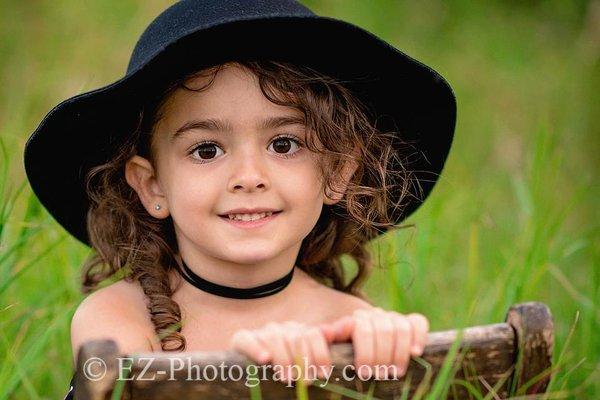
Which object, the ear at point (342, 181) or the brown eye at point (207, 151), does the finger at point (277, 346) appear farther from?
the ear at point (342, 181)

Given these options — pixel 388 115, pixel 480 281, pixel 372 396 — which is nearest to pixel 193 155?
pixel 388 115

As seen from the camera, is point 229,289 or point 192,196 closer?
point 192,196

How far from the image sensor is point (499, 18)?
272 inches

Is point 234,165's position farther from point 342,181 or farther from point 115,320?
point 115,320

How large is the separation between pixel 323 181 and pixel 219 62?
0.44 metres

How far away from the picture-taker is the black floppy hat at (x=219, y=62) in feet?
7.61

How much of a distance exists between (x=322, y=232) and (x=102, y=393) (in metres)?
1.23

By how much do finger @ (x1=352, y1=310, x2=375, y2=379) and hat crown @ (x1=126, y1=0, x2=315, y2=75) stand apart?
72 cm

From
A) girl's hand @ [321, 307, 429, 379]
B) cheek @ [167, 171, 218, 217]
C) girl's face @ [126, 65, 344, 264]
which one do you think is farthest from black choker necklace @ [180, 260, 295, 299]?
girl's hand @ [321, 307, 429, 379]

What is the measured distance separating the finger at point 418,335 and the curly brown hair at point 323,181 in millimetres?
568

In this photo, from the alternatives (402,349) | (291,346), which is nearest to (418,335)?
(402,349)

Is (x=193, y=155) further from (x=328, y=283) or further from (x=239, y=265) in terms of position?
(x=328, y=283)

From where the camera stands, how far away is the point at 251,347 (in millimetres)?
2045

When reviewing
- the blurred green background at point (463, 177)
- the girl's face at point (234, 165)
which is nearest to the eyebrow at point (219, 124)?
the girl's face at point (234, 165)
